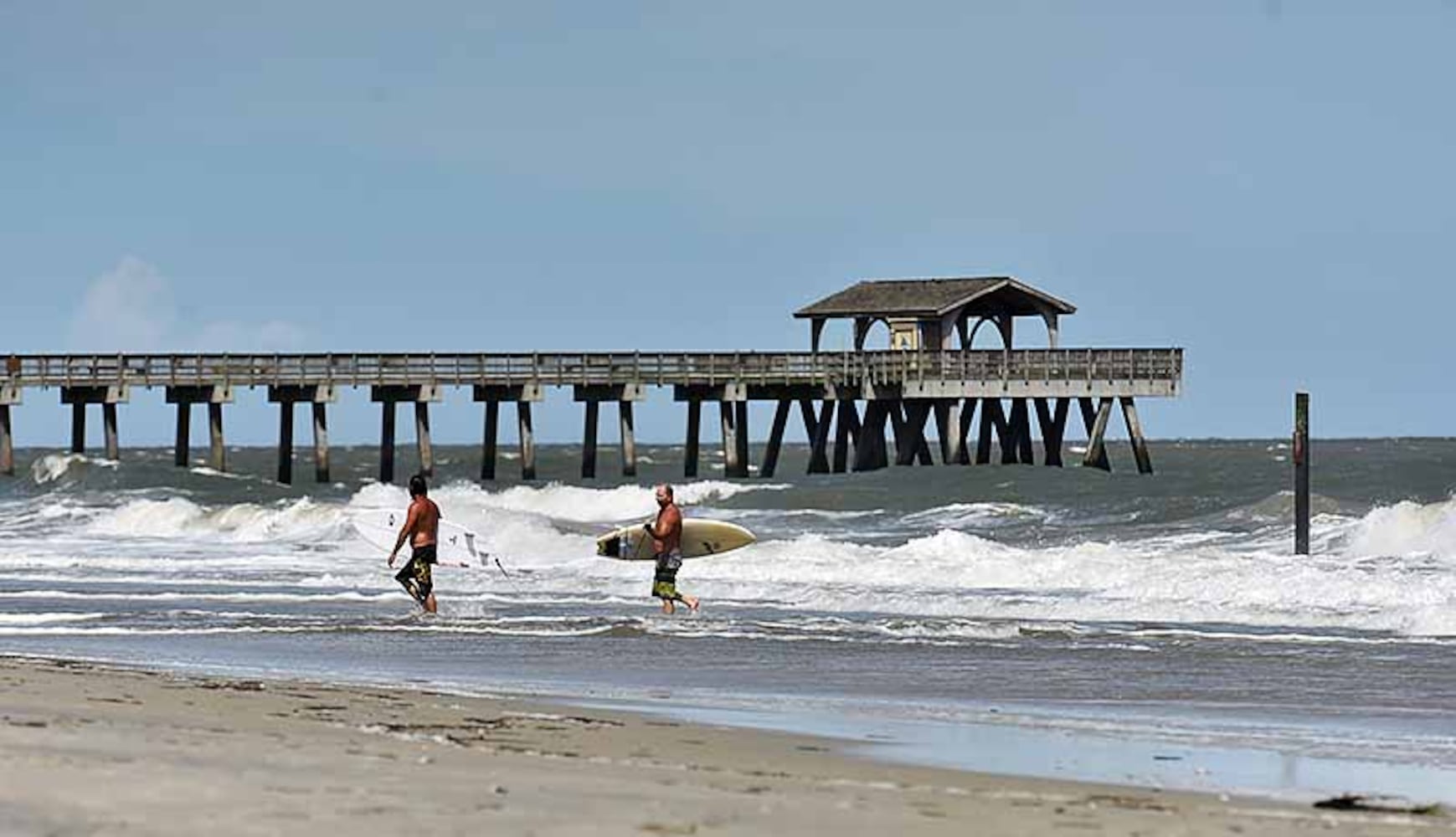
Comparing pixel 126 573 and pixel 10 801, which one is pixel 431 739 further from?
pixel 126 573

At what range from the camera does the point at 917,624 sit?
20984mm

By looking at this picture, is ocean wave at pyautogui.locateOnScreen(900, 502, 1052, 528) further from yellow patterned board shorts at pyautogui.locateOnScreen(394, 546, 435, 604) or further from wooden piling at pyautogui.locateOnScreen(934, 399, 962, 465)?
yellow patterned board shorts at pyautogui.locateOnScreen(394, 546, 435, 604)

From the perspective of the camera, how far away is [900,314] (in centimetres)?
5512

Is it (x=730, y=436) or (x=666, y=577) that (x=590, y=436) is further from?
(x=666, y=577)

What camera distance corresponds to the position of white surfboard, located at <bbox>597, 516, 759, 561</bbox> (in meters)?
29.2

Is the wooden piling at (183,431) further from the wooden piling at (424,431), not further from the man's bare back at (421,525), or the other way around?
the man's bare back at (421,525)

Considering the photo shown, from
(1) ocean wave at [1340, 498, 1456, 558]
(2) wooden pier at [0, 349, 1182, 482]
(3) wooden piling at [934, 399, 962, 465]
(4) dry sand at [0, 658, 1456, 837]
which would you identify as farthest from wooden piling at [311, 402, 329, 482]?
(4) dry sand at [0, 658, 1456, 837]

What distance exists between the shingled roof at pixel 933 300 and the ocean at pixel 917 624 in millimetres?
9576

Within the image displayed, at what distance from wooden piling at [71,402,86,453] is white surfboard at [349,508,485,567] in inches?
706

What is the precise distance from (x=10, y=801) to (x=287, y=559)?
25096mm

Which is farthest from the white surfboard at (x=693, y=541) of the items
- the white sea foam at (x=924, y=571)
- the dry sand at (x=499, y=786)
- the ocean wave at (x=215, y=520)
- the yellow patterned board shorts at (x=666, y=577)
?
the dry sand at (x=499, y=786)

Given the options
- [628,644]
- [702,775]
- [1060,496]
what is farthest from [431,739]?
[1060,496]

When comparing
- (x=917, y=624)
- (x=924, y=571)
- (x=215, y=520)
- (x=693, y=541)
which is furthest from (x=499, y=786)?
(x=215, y=520)

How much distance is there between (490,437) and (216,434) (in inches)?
228
